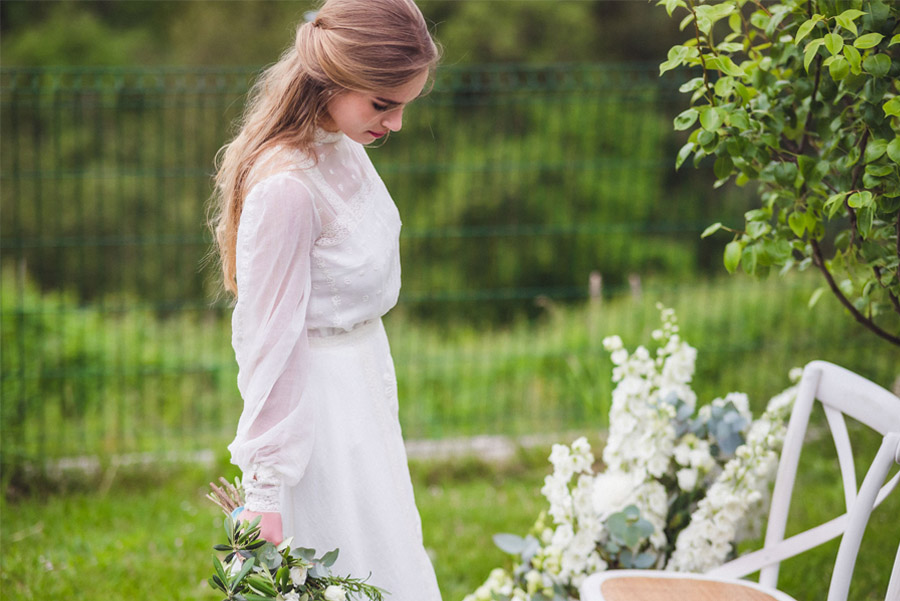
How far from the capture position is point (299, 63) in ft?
5.57

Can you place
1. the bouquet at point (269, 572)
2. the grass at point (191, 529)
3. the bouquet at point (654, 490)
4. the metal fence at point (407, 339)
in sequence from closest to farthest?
the bouquet at point (269, 572)
the bouquet at point (654, 490)
the grass at point (191, 529)
the metal fence at point (407, 339)

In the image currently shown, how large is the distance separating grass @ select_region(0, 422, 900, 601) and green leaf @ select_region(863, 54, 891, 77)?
69.8 inches

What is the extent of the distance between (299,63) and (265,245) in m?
0.39

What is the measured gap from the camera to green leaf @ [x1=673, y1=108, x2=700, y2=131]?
185 centimetres

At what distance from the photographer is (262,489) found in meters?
1.57

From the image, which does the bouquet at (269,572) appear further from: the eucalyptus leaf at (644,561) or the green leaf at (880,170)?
the green leaf at (880,170)

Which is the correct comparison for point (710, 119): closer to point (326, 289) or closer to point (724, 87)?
point (724, 87)

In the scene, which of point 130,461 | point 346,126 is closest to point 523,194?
point 130,461

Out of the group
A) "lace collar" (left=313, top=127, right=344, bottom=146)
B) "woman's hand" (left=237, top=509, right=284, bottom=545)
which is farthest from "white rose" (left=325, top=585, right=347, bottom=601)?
"lace collar" (left=313, top=127, right=344, bottom=146)

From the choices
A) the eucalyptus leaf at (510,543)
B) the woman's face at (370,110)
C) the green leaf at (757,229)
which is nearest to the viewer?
the woman's face at (370,110)

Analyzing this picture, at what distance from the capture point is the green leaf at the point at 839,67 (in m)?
1.64

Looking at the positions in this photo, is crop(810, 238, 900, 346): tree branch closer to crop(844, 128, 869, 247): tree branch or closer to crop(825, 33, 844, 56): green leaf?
crop(844, 128, 869, 247): tree branch

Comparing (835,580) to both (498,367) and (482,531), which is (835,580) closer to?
(482,531)

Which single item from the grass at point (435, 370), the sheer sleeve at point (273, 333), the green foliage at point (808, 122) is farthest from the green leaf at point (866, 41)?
the grass at point (435, 370)
